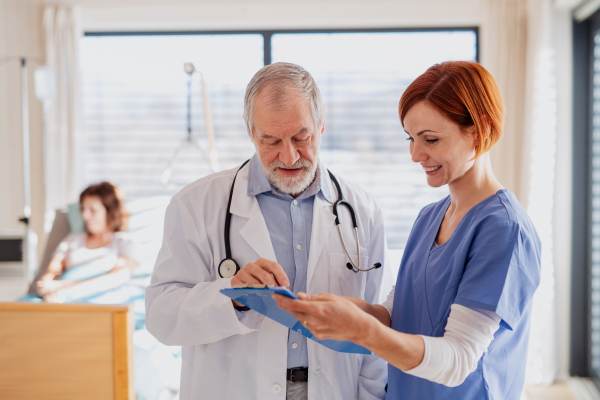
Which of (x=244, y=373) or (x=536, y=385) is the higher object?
(x=244, y=373)

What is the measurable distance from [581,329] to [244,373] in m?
2.68

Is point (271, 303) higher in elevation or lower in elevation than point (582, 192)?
lower

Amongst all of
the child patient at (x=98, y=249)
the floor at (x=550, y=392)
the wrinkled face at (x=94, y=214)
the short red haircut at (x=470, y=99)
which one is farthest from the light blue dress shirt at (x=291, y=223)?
the floor at (x=550, y=392)

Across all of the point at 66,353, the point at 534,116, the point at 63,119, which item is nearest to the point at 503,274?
the point at 66,353

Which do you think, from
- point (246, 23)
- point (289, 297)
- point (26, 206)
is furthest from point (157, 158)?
point (289, 297)

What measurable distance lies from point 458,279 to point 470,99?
386 mm

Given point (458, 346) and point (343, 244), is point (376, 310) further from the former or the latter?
point (458, 346)

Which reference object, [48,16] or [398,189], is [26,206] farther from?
[398,189]

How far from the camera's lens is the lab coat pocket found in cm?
126

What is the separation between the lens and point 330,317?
0.82 meters

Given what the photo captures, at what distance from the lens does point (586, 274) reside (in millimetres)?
2904

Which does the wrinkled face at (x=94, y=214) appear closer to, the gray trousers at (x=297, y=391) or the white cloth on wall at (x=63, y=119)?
the white cloth on wall at (x=63, y=119)

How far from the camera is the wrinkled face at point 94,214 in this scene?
3.03 m

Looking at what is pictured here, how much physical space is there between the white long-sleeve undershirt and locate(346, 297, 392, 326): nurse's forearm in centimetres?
29
